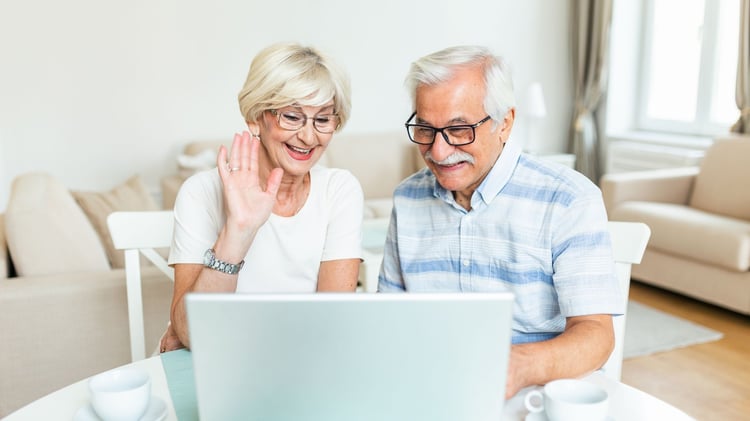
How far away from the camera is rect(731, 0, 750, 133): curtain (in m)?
4.01

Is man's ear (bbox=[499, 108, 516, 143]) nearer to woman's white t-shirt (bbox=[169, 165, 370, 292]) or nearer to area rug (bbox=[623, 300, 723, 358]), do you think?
woman's white t-shirt (bbox=[169, 165, 370, 292])

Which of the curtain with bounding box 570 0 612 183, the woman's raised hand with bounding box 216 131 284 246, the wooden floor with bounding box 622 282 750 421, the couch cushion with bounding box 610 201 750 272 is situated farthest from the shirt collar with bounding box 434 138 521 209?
the curtain with bounding box 570 0 612 183

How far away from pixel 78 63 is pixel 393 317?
380 centimetres

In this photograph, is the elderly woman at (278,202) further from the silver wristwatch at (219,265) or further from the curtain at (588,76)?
the curtain at (588,76)

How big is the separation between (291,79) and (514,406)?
755mm

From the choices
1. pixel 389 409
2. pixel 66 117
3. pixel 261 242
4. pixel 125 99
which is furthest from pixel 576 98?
pixel 389 409

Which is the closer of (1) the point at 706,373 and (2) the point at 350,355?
(2) the point at 350,355

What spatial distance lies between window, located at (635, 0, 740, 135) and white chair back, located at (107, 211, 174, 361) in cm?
383

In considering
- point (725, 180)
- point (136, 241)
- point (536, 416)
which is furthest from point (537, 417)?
point (725, 180)

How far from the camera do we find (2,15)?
3.78m

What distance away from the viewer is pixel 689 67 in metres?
4.67

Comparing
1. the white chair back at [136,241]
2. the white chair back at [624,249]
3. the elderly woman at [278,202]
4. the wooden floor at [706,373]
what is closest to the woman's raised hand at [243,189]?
the elderly woman at [278,202]

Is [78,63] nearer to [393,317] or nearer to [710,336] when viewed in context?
[710,336]

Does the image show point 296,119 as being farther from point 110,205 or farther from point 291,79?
point 110,205
